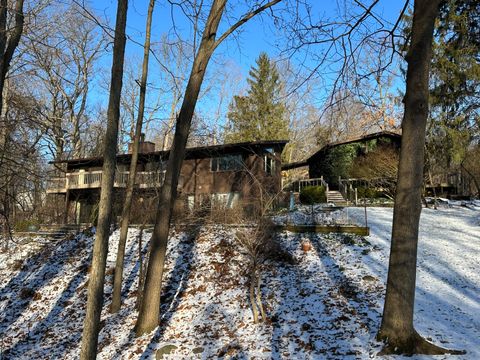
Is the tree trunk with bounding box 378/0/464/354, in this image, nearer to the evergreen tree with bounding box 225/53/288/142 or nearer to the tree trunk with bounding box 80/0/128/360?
the tree trunk with bounding box 80/0/128/360

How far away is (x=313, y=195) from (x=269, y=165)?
3353 mm

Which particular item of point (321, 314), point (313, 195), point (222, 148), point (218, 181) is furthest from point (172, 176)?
point (313, 195)

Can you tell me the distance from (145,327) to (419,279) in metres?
7.13

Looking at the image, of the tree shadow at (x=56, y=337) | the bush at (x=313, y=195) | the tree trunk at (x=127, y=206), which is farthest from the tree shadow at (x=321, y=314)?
the bush at (x=313, y=195)

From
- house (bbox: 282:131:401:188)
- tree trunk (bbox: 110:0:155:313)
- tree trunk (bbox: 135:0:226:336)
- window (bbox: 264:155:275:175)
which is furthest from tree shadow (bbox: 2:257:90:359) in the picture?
house (bbox: 282:131:401:188)

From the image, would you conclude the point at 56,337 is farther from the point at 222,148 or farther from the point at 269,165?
the point at 269,165

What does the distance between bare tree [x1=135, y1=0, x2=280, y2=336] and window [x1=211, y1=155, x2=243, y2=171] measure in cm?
1394

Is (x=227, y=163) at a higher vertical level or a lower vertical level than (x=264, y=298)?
higher

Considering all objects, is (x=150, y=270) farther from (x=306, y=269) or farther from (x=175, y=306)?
(x=306, y=269)

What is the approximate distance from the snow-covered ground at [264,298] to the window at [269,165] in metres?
8.54

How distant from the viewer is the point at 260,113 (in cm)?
4006

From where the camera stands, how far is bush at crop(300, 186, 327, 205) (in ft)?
76.4

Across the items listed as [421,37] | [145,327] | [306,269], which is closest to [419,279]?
[306,269]

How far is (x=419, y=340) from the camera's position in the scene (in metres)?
5.77
